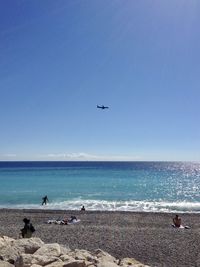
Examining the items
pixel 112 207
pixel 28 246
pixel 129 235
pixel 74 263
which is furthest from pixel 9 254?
pixel 112 207

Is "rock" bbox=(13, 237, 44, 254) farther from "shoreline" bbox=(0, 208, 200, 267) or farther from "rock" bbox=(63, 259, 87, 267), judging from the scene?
"shoreline" bbox=(0, 208, 200, 267)

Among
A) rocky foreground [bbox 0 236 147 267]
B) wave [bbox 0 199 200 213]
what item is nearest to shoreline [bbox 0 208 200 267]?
rocky foreground [bbox 0 236 147 267]

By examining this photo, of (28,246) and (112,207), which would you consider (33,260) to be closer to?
(28,246)

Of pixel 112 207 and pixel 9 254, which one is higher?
pixel 9 254

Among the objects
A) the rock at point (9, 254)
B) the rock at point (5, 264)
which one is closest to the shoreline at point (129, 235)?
the rock at point (9, 254)

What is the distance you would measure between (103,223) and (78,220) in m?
2.13

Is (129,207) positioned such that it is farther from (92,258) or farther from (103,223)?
(92,258)

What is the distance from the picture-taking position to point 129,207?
44656 millimetres

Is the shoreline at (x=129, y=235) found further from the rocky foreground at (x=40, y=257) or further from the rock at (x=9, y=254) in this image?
the rock at (x=9, y=254)

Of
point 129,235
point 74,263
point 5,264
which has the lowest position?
point 129,235

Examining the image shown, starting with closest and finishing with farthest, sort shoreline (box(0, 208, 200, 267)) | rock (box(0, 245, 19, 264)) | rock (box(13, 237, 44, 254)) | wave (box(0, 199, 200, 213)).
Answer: rock (box(0, 245, 19, 264))
rock (box(13, 237, 44, 254))
shoreline (box(0, 208, 200, 267))
wave (box(0, 199, 200, 213))

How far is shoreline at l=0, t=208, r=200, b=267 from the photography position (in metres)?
18.9

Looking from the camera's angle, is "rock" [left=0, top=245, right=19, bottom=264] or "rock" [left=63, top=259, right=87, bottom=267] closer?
"rock" [left=63, top=259, right=87, bottom=267]

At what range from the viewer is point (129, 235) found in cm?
2362
